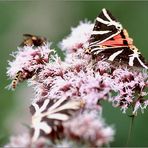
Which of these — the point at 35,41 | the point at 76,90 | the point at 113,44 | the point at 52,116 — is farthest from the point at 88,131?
the point at 35,41

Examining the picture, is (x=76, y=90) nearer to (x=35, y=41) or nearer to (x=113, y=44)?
(x=113, y=44)

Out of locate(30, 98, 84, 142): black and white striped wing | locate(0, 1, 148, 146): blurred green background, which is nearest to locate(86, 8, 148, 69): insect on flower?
locate(30, 98, 84, 142): black and white striped wing

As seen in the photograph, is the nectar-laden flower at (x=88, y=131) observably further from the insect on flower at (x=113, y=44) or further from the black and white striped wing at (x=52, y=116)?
the insect on flower at (x=113, y=44)

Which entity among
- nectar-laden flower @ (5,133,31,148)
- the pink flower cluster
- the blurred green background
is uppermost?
the blurred green background

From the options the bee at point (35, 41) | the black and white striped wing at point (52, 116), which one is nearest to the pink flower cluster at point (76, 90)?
the black and white striped wing at point (52, 116)

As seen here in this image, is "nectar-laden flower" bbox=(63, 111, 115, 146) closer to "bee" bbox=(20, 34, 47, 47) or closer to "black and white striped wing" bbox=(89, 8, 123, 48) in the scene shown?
"black and white striped wing" bbox=(89, 8, 123, 48)

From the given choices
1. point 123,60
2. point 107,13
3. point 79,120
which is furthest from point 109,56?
point 79,120
